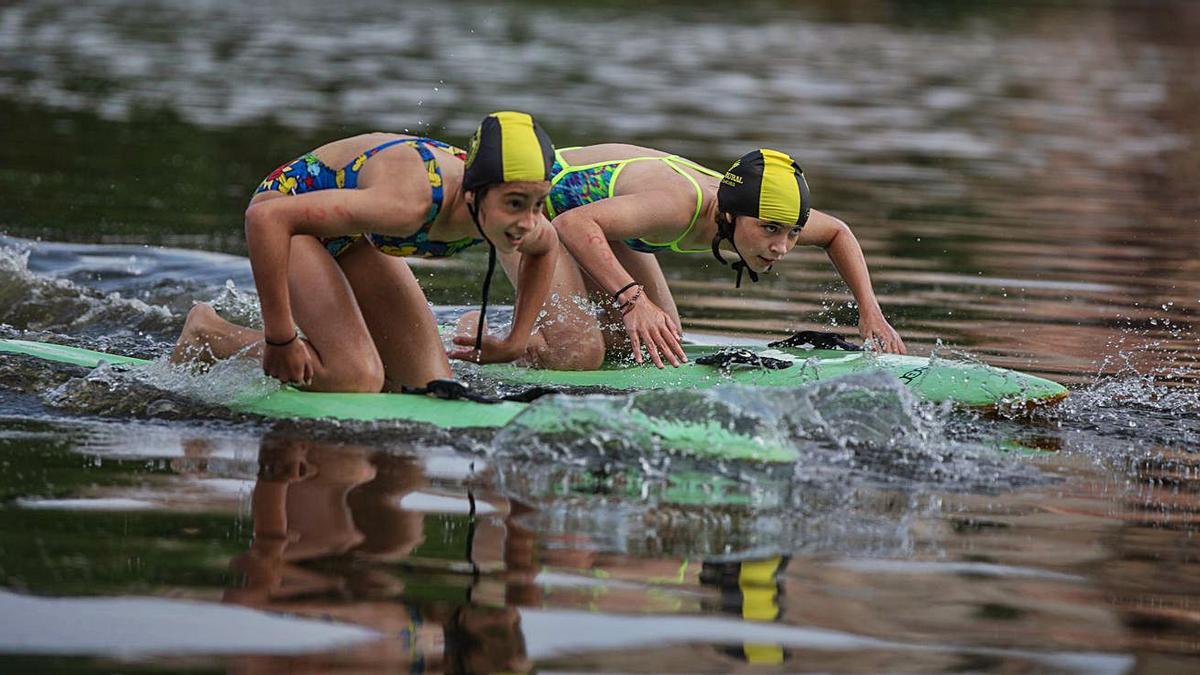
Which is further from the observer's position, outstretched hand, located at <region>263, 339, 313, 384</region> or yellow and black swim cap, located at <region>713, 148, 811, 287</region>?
yellow and black swim cap, located at <region>713, 148, 811, 287</region>

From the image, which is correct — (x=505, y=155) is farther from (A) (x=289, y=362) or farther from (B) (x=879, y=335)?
(B) (x=879, y=335)

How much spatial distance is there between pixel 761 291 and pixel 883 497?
19.8ft

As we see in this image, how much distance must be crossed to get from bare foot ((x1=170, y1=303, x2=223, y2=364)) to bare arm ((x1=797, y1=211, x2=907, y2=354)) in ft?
9.46

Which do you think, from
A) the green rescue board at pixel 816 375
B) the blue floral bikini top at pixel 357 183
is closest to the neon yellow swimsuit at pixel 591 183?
the green rescue board at pixel 816 375

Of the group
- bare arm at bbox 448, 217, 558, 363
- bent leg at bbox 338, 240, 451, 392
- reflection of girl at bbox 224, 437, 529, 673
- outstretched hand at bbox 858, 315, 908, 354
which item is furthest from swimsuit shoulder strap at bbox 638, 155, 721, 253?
reflection of girl at bbox 224, 437, 529, 673

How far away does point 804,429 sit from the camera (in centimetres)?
688

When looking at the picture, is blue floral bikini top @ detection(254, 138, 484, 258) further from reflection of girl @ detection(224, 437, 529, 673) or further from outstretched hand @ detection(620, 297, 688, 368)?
outstretched hand @ detection(620, 297, 688, 368)

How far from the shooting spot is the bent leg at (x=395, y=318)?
7441 mm

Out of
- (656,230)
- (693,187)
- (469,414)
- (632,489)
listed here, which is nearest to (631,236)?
(656,230)

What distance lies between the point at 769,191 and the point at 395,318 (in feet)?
5.84

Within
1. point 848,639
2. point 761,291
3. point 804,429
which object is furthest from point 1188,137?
point 848,639

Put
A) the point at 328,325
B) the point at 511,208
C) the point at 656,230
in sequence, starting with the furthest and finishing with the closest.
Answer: the point at 656,230 < the point at 328,325 < the point at 511,208

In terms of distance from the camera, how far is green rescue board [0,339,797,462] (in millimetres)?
6383

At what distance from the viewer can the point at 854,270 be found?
8742 mm
